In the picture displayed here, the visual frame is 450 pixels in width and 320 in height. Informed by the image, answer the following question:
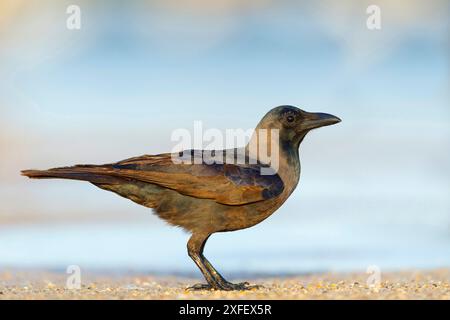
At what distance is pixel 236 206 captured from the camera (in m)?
9.89

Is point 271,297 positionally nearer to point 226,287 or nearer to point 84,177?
point 226,287

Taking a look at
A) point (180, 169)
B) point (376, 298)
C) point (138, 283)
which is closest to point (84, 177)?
point (180, 169)

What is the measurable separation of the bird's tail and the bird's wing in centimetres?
Answer: 6

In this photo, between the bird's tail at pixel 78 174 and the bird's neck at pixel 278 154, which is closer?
the bird's tail at pixel 78 174

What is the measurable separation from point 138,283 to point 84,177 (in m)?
2.73

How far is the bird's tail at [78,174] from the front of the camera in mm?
9688

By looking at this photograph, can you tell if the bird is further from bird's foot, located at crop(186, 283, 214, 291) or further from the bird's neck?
the bird's neck

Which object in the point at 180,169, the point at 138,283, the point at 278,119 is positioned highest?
the point at 278,119

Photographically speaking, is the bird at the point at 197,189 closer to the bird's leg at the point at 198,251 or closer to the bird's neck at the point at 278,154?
the bird's leg at the point at 198,251

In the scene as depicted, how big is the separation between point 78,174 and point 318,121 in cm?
335

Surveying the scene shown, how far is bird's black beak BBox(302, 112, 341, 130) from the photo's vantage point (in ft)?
35.0

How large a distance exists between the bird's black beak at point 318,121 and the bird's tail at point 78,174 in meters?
2.74

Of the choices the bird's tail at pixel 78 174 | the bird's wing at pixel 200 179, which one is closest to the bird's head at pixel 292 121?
the bird's wing at pixel 200 179

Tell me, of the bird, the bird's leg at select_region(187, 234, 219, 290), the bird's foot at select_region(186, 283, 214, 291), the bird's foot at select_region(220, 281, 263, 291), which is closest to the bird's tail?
the bird
